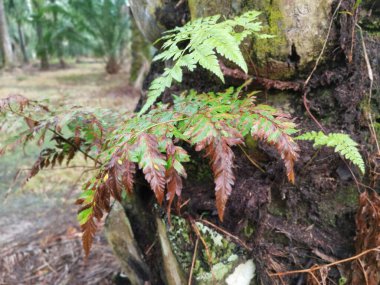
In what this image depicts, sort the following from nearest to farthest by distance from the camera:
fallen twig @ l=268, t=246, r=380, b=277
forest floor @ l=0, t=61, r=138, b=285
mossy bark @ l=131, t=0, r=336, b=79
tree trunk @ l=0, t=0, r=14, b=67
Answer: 1. fallen twig @ l=268, t=246, r=380, b=277
2. mossy bark @ l=131, t=0, r=336, b=79
3. forest floor @ l=0, t=61, r=138, b=285
4. tree trunk @ l=0, t=0, r=14, b=67

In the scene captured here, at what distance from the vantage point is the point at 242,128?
4.21 ft

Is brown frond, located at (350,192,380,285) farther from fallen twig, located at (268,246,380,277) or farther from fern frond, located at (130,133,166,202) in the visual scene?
fern frond, located at (130,133,166,202)

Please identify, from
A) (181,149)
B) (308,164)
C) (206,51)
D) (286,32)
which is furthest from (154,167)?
(286,32)

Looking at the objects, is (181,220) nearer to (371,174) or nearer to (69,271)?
(371,174)

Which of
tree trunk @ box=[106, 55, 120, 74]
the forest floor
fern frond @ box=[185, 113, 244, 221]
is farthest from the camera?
tree trunk @ box=[106, 55, 120, 74]

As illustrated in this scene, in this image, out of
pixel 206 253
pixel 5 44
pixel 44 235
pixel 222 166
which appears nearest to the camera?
pixel 222 166

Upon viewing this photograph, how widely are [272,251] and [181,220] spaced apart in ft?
1.44

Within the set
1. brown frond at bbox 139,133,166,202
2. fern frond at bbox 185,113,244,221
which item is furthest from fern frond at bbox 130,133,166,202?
fern frond at bbox 185,113,244,221

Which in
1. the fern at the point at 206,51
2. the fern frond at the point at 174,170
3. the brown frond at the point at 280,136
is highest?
the fern at the point at 206,51

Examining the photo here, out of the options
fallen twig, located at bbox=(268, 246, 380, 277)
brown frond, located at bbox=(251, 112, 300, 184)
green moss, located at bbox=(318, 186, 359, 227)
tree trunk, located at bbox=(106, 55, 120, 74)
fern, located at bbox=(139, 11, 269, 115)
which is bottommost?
tree trunk, located at bbox=(106, 55, 120, 74)

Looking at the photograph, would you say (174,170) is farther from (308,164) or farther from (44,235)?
(44,235)

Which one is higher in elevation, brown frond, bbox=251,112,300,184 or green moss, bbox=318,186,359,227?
brown frond, bbox=251,112,300,184

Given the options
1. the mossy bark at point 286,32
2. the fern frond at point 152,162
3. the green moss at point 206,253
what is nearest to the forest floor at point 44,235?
the green moss at point 206,253

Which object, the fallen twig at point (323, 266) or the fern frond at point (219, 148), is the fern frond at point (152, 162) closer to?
the fern frond at point (219, 148)
